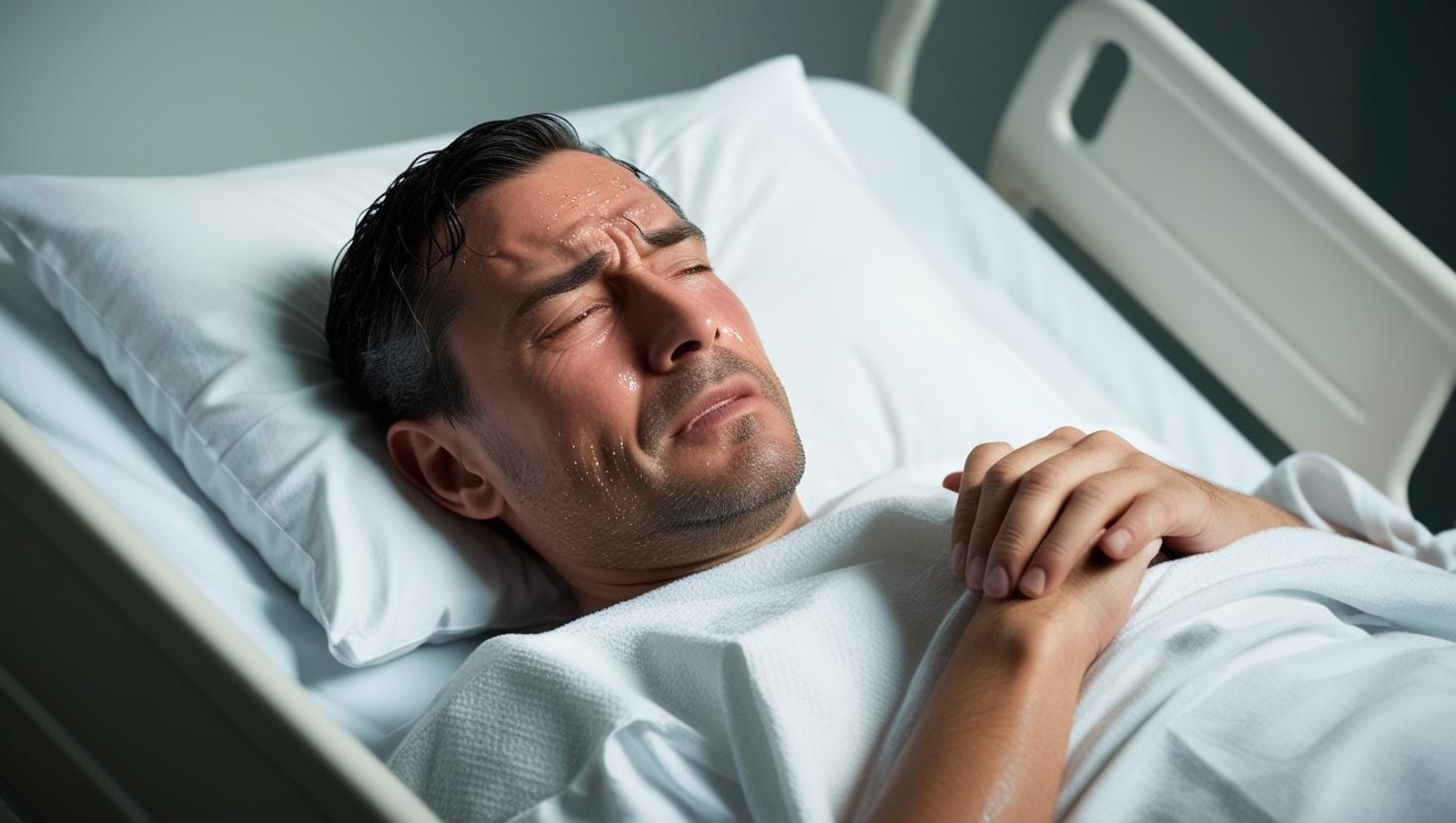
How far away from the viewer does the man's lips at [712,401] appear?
4.38ft

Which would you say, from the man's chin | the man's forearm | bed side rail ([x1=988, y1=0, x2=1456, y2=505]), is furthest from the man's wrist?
bed side rail ([x1=988, y1=0, x2=1456, y2=505])

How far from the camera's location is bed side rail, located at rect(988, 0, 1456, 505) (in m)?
1.81

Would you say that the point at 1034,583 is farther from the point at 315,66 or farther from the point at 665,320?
the point at 315,66

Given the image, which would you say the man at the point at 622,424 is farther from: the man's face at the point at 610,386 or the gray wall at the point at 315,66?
the gray wall at the point at 315,66

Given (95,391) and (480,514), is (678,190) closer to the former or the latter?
(480,514)

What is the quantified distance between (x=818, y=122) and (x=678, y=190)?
315 millimetres

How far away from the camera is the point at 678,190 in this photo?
74.1 inches

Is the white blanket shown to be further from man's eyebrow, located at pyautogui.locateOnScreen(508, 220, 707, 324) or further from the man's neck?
man's eyebrow, located at pyautogui.locateOnScreen(508, 220, 707, 324)

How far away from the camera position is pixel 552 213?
1398 mm

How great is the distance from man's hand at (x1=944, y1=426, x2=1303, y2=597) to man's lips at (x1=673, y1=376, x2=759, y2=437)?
0.22 meters

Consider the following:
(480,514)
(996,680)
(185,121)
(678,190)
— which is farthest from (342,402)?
(185,121)

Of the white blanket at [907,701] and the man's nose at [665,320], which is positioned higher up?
the man's nose at [665,320]

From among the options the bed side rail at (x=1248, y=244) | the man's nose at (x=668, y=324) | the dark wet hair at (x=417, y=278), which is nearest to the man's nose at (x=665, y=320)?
the man's nose at (x=668, y=324)

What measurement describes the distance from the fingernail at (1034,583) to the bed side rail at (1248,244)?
0.89m
